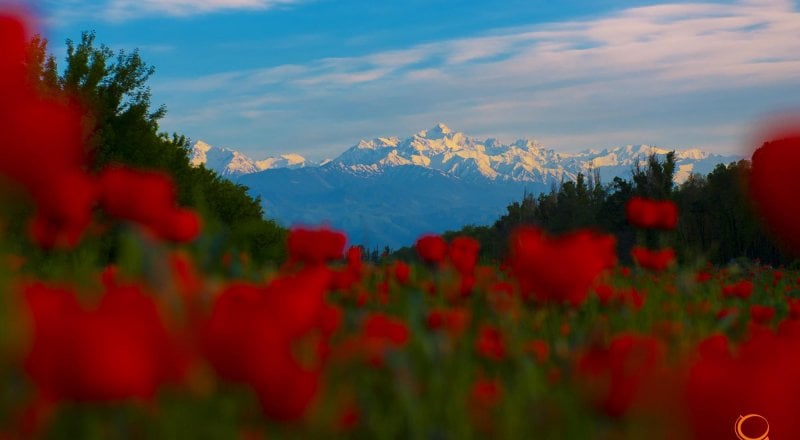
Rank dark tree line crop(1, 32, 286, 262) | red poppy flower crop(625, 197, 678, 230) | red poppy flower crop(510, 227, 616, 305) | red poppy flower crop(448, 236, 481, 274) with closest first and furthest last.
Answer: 1. red poppy flower crop(510, 227, 616, 305)
2. red poppy flower crop(448, 236, 481, 274)
3. red poppy flower crop(625, 197, 678, 230)
4. dark tree line crop(1, 32, 286, 262)

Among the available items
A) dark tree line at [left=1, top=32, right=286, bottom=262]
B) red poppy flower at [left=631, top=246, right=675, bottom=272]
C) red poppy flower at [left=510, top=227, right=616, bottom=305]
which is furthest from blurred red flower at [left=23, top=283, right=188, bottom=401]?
dark tree line at [left=1, top=32, right=286, bottom=262]

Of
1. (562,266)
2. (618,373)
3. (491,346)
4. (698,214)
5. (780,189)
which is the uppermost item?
(780,189)

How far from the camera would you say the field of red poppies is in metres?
0.99

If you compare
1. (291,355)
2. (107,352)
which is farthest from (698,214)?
(107,352)

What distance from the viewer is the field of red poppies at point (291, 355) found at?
0.99 m

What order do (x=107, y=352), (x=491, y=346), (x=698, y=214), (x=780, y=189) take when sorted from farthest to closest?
(x=698, y=214), (x=491, y=346), (x=780, y=189), (x=107, y=352)

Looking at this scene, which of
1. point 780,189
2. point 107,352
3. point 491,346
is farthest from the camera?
point 491,346

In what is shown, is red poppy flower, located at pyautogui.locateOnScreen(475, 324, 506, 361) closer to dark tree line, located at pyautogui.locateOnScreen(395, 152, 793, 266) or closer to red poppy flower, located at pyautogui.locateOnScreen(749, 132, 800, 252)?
red poppy flower, located at pyautogui.locateOnScreen(749, 132, 800, 252)

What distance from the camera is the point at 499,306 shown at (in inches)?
121

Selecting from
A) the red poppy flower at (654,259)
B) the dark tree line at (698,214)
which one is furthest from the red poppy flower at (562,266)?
the dark tree line at (698,214)

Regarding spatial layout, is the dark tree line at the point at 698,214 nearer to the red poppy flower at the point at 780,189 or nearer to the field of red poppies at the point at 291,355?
the field of red poppies at the point at 291,355

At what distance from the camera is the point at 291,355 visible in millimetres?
1187

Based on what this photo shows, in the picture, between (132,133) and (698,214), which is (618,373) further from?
(698,214)

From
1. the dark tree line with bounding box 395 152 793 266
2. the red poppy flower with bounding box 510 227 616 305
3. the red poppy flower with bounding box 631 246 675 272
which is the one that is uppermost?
the red poppy flower with bounding box 510 227 616 305
